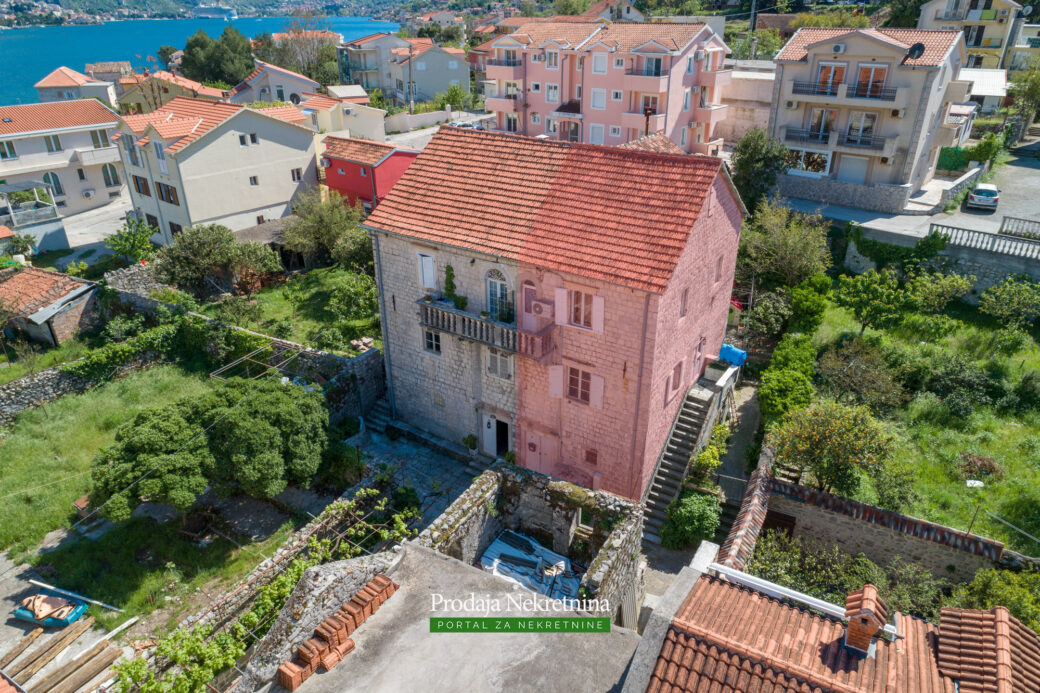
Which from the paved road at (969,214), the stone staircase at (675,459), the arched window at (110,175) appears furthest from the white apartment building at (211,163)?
the paved road at (969,214)

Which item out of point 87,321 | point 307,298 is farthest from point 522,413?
point 87,321

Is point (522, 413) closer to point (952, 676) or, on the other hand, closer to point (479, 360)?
point (479, 360)

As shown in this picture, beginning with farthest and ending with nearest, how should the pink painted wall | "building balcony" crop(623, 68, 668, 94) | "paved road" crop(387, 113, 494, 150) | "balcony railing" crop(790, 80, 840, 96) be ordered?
"paved road" crop(387, 113, 494, 150)
"building balcony" crop(623, 68, 668, 94)
"balcony railing" crop(790, 80, 840, 96)
the pink painted wall

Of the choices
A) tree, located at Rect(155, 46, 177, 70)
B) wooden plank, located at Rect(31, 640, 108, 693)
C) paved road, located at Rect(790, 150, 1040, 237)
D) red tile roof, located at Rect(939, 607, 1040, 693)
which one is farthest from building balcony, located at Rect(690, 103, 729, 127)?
tree, located at Rect(155, 46, 177, 70)

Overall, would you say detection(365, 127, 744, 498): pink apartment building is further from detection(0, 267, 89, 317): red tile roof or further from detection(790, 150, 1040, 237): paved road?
detection(0, 267, 89, 317): red tile roof

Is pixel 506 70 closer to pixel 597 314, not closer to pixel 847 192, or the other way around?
pixel 847 192

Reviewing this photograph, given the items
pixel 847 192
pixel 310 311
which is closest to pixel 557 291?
pixel 310 311

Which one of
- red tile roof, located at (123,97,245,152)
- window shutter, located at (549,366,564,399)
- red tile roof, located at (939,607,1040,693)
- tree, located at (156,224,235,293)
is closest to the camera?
red tile roof, located at (939,607,1040,693)
